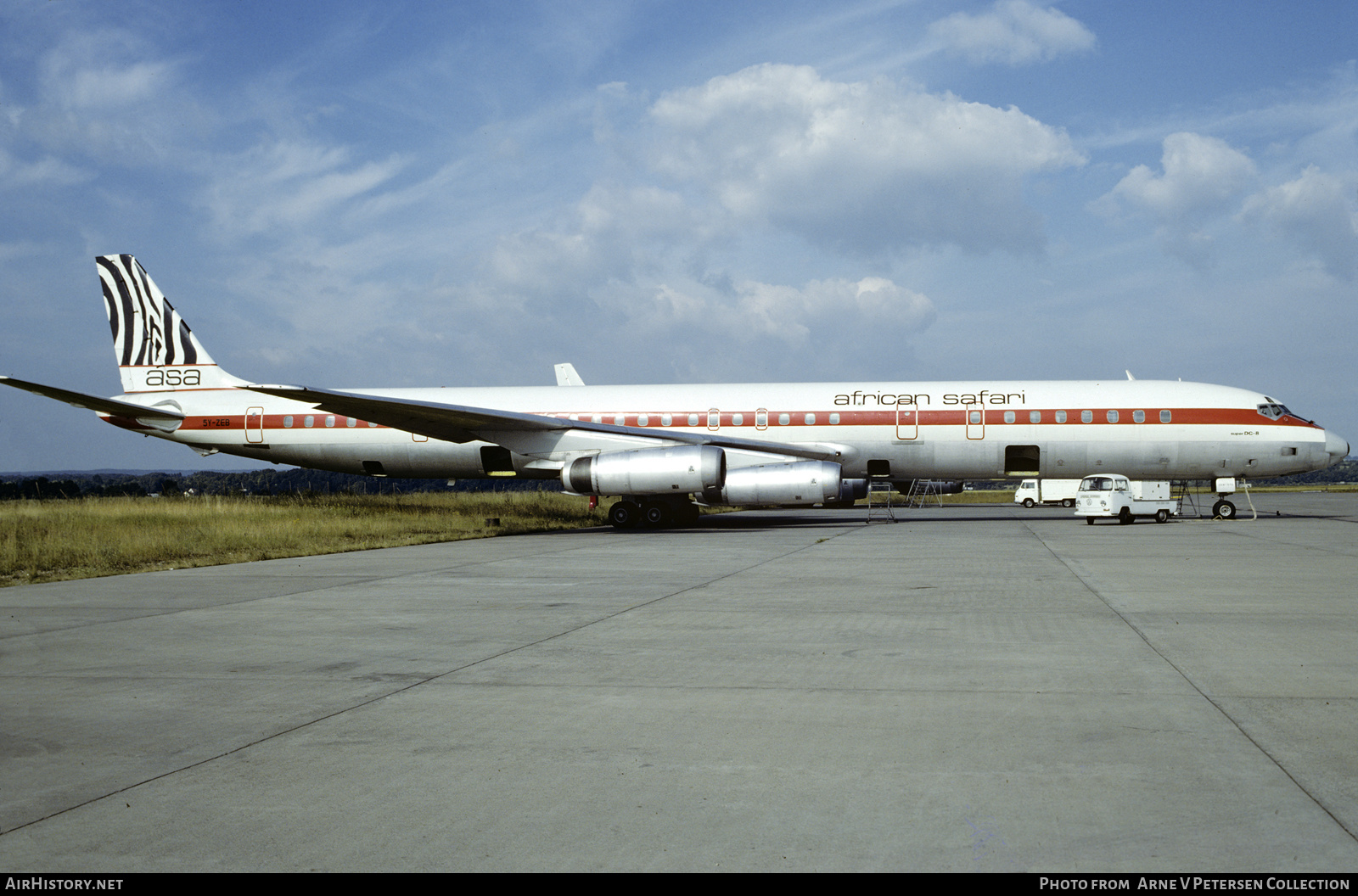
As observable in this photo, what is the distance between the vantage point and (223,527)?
1992 cm

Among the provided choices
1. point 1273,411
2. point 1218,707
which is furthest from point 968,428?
point 1218,707

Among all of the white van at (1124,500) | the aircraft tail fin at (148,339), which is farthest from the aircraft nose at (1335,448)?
the aircraft tail fin at (148,339)

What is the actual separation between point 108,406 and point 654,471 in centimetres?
1402

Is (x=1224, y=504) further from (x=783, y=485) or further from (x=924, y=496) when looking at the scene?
(x=924, y=496)

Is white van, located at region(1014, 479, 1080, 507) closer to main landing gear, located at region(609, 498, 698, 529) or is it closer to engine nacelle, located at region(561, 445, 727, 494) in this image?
main landing gear, located at region(609, 498, 698, 529)

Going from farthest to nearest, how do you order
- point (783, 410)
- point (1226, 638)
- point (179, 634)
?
point (783, 410) → point (179, 634) → point (1226, 638)

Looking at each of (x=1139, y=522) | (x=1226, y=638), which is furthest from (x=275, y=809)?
(x=1139, y=522)

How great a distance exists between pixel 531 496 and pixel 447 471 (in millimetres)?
12502

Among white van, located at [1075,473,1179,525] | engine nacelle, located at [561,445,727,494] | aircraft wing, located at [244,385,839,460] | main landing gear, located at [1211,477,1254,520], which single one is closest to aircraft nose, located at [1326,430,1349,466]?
main landing gear, located at [1211,477,1254,520]

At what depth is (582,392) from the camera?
81.7 ft

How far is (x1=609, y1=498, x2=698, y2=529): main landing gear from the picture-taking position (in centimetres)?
2338

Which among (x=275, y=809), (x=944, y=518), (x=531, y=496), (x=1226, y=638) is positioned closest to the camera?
(x=275, y=809)

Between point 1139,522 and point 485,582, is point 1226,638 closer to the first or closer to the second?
point 485,582

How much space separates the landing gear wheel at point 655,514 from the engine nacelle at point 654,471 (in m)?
2.05
